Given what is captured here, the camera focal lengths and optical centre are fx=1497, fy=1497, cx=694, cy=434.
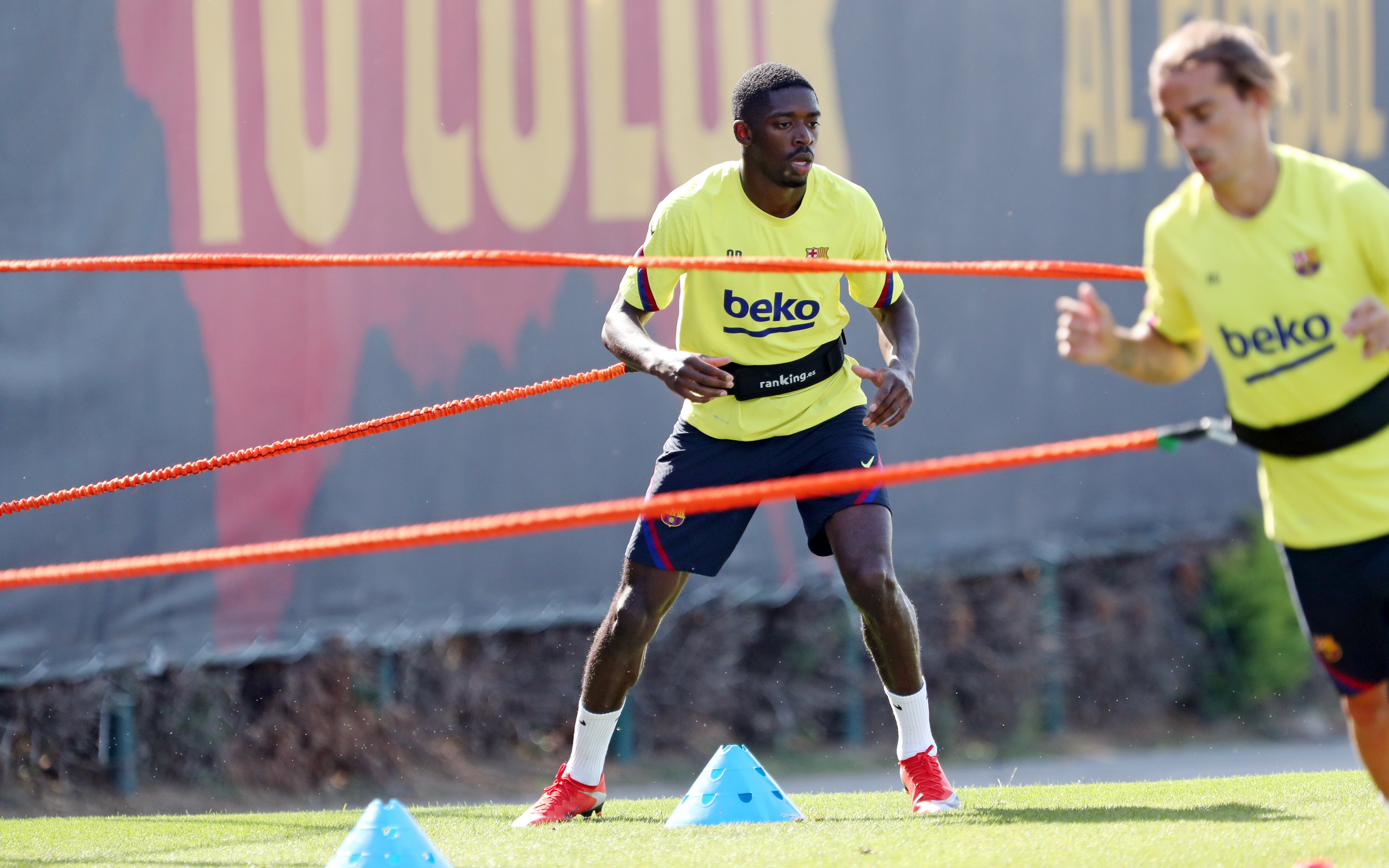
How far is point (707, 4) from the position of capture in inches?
264

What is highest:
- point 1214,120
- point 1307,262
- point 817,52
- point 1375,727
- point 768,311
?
point 817,52

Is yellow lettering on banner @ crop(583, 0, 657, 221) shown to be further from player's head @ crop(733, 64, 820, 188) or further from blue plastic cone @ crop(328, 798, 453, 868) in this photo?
blue plastic cone @ crop(328, 798, 453, 868)

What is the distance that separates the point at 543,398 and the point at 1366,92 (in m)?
4.71

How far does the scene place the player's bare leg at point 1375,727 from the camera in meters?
2.92

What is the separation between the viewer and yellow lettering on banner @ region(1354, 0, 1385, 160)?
7.88 meters

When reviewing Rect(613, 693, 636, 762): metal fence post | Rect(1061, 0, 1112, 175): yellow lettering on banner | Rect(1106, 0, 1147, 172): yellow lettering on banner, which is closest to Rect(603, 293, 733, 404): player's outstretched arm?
Rect(613, 693, 636, 762): metal fence post

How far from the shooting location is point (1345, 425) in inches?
109

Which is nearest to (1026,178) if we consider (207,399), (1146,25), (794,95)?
(1146,25)

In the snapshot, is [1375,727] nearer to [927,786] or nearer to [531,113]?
[927,786]

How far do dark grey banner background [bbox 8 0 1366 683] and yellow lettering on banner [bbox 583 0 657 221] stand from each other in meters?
0.37

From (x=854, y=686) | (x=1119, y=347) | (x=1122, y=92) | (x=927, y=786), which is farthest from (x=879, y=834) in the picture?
(x=1122, y=92)

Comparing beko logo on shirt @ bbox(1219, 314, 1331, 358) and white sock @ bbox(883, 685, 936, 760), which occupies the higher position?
beko logo on shirt @ bbox(1219, 314, 1331, 358)

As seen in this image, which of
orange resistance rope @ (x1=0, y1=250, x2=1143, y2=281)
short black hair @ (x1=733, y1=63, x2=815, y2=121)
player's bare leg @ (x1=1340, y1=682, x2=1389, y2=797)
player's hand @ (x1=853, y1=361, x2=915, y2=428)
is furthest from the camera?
short black hair @ (x1=733, y1=63, x2=815, y2=121)

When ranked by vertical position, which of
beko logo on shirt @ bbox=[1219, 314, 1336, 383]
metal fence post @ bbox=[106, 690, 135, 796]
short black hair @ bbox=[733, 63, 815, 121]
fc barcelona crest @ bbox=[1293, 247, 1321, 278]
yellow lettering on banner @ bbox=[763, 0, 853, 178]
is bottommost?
metal fence post @ bbox=[106, 690, 135, 796]
